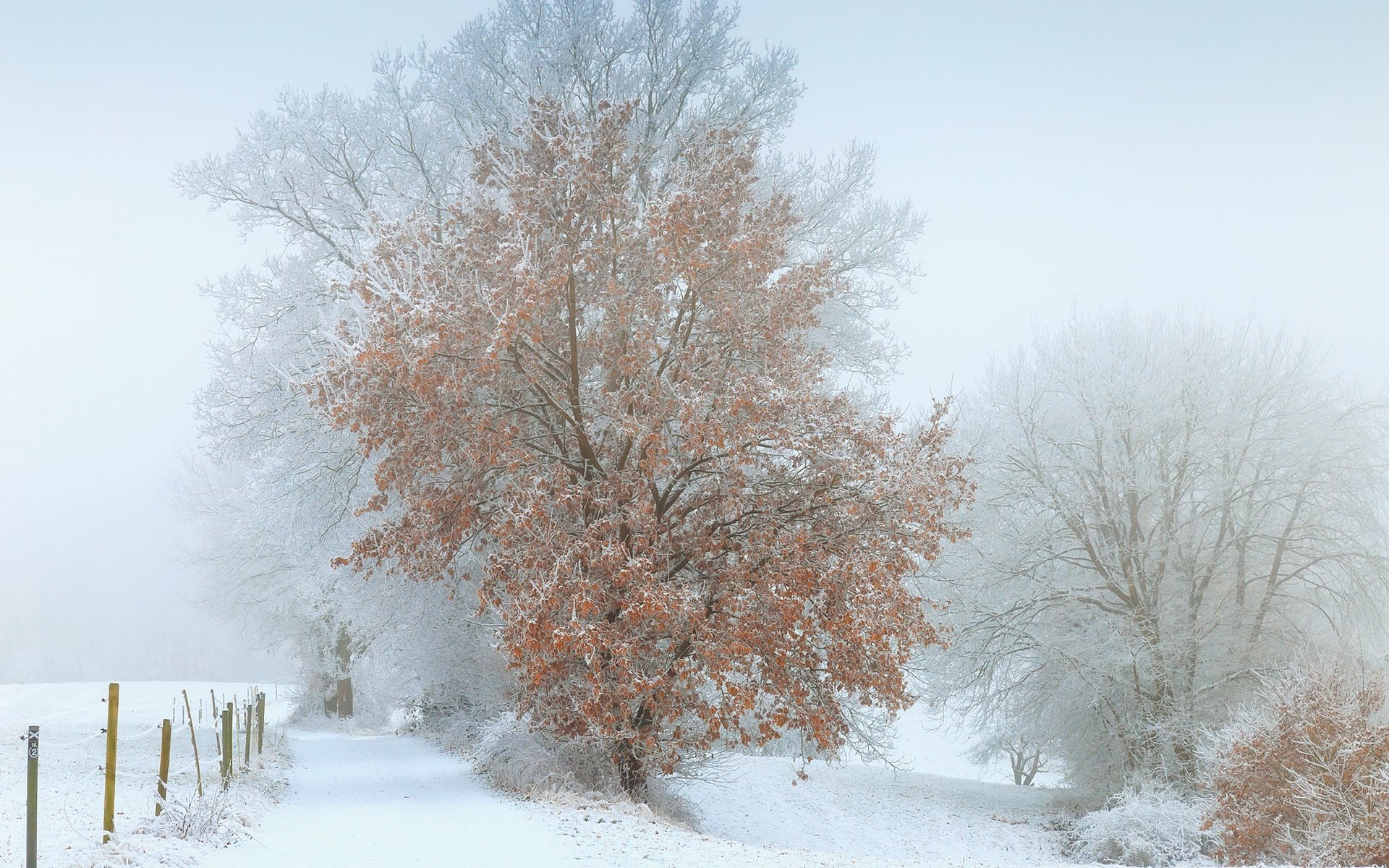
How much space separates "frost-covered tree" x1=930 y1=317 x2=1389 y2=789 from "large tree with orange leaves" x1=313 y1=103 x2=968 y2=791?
333 inches

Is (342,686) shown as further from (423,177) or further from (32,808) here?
(32,808)

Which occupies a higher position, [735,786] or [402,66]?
[402,66]

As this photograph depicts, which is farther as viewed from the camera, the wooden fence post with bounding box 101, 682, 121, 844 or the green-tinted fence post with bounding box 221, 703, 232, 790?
the green-tinted fence post with bounding box 221, 703, 232, 790

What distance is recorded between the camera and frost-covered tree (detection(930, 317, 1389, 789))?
18281 mm

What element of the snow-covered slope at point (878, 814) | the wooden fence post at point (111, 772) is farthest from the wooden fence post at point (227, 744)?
the snow-covered slope at point (878, 814)

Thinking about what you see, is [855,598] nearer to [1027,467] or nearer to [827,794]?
[1027,467]

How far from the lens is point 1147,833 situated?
52.1ft

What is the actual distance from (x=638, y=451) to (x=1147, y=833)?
11.0 meters

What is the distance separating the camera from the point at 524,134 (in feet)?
39.4

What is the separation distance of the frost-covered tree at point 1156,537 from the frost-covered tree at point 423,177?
17.3 ft

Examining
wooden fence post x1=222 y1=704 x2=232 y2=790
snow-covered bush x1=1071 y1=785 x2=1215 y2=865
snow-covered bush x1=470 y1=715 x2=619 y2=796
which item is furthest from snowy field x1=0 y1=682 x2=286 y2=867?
snow-covered bush x1=1071 y1=785 x2=1215 y2=865

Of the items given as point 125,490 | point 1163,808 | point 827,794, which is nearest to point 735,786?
point 827,794

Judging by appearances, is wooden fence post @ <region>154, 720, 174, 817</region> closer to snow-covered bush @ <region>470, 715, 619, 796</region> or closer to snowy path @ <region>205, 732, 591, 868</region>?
snowy path @ <region>205, 732, 591, 868</region>

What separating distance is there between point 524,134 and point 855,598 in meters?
6.71
